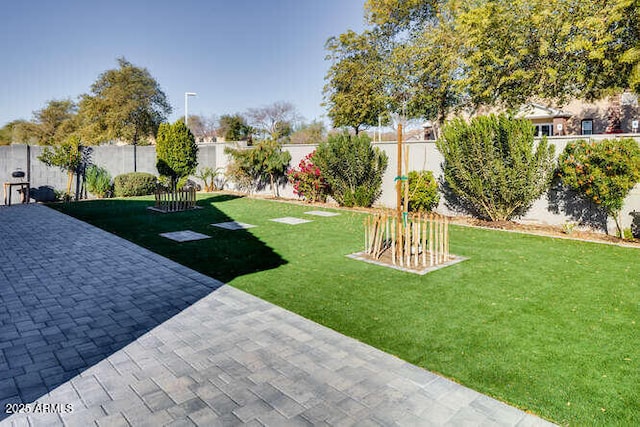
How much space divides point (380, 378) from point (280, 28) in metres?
26.2

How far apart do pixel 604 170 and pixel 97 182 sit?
1861cm

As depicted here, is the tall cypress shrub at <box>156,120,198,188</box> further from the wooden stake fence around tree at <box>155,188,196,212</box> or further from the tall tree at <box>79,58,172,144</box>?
the tall tree at <box>79,58,172,144</box>

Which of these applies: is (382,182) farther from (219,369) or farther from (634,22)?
(219,369)

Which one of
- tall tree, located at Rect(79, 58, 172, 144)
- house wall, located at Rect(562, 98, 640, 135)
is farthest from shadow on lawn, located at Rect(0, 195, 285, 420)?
house wall, located at Rect(562, 98, 640, 135)

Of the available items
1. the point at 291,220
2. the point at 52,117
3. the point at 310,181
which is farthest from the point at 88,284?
the point at 52,117

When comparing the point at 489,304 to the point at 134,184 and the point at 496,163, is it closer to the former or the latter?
the point at 496,163

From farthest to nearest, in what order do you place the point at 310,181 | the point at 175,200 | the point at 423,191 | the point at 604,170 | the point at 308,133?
the point at 308,133
the point at 310,181
the point at 175,200
the point at 423,191
the point at 604,170

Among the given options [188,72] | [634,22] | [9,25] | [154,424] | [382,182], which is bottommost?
[154,424]

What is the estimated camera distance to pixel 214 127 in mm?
67750

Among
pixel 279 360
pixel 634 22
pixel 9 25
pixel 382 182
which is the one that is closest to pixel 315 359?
pixel 279 360

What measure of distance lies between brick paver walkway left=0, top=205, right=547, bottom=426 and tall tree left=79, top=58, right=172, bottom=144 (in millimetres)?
28202

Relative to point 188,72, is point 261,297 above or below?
below

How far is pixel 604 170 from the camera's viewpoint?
912 cm

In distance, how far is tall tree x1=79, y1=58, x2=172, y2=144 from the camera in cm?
3108
